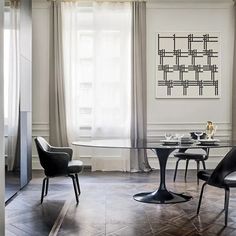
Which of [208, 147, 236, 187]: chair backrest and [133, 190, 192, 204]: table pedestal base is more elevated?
[208, 147, 236, 187]: chair backrest

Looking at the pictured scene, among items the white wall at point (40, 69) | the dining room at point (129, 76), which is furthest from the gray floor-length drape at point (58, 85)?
the white wall at point (40, 69)

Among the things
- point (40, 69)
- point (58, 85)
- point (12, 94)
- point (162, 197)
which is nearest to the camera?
point (162, 197)

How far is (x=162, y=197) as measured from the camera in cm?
411

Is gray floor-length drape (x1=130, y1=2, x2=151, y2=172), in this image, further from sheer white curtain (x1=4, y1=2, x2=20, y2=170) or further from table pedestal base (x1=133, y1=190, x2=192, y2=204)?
sheer white curtain (x1=4, y1=2, x2=20, y2=170)

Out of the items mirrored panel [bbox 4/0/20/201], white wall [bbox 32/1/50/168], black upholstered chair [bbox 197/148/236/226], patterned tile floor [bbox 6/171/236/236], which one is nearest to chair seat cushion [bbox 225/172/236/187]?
black upholstered chair [bbox 197/148/236/226]

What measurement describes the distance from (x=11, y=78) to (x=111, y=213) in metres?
1.85

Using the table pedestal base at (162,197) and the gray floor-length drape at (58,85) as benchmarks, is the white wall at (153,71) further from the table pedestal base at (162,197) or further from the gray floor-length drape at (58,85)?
the table pedestal base at (162,197)

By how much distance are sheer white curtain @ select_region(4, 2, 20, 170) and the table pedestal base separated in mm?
1498

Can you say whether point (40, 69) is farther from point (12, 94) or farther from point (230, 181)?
point (230, 181)

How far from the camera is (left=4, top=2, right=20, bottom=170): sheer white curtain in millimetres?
4020

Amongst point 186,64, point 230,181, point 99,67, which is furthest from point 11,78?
point 186,64

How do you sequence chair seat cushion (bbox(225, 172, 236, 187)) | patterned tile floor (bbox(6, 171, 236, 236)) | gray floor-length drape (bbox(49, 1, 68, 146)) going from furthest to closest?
gray floor-length drape (bbox(49, 1, 68, 146)) < chair seat cushion (bbox(225, 172, 236, 187)) < patterned tile floor (bbox(6, 171, 236, 236))

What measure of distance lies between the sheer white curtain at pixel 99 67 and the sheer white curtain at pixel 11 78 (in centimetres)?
172

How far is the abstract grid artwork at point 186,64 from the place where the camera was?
20.5ft
